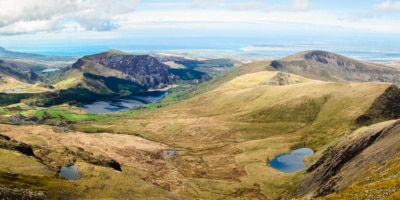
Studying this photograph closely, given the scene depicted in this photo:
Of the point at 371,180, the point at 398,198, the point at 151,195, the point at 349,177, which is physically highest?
the point at 398,198

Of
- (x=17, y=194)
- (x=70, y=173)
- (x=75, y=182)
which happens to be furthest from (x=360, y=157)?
(x=70, y=173)

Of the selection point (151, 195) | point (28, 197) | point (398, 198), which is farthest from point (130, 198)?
point (398, 198)

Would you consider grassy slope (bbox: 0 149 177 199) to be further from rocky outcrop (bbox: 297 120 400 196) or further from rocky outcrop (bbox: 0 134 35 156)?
A: rocky outcrop (bbox: 297 120 400 196)

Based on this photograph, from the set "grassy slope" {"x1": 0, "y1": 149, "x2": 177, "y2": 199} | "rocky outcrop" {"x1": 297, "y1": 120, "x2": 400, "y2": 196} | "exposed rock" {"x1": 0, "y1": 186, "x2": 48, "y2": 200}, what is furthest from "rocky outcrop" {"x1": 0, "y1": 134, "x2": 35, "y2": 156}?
"rocky outcrop" {"x1": 297, "y1": 120, "x2": 400, "y2": 196}

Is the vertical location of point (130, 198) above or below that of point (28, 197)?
below

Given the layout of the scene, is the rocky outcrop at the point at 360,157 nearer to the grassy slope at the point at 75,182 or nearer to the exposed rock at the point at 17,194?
the grassy slope at the point at 75,182

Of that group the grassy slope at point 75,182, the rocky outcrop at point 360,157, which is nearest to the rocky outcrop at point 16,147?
the grassy slope at point 75,182

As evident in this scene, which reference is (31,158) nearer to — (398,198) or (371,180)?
(371,180)

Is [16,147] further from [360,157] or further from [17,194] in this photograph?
[360,157]
